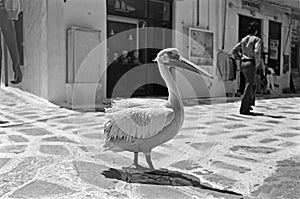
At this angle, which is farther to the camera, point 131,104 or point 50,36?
point 50,36

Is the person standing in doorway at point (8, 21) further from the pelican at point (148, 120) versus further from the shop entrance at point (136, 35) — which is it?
the shop entrance at point (136, 35)

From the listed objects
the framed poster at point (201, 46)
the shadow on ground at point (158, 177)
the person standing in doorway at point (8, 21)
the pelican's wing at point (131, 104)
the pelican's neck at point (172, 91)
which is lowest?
the shadow on ground at point (158, 177)

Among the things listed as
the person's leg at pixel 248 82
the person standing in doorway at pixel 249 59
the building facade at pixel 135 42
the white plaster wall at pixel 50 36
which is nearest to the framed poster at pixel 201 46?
the building facade at pixel 135 42

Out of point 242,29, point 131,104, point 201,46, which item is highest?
point 242,29

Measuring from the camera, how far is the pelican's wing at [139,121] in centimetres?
243

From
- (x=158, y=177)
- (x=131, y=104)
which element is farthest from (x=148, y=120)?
(x=158, y=177)

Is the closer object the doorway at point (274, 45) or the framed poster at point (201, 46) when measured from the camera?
the framed poster at point (201, 46)

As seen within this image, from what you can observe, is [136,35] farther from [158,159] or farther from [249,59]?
[158,159]

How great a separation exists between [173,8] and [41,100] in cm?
465

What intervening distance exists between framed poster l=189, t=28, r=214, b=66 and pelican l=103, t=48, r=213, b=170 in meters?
7.54

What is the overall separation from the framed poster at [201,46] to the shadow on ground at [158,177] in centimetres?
760

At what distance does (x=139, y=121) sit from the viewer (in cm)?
247

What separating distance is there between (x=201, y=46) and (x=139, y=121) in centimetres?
826

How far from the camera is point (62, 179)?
8.30ft
